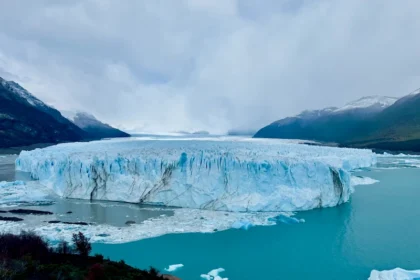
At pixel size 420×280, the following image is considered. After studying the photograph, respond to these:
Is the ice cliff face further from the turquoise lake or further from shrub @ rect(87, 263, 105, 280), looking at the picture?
shrub @ rect(87, 263, 105, 280)

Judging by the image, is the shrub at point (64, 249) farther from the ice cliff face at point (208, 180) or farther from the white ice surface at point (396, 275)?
the white ice surface at point (396, 275)

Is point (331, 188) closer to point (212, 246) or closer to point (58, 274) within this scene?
point (212, 246)

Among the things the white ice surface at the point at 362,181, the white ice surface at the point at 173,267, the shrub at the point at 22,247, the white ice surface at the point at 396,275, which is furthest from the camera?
the white ice surface at the point at 362,181

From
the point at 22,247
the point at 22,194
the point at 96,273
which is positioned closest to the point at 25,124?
the point at 22,194

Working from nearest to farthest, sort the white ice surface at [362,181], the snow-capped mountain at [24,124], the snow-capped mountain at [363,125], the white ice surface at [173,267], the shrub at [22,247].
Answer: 1. the shrub at [22,247]
2. the white ice surface at [173,267]
3. the white ice surface at [362,181]
4. the snow-capped mountain at [24,124]
5. the snow-capped mountain at [363,125]

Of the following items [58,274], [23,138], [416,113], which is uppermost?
[416,113]

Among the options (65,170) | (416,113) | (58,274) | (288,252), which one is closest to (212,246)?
(288,252)

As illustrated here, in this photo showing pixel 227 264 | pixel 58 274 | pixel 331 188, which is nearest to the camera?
pixel 58 274

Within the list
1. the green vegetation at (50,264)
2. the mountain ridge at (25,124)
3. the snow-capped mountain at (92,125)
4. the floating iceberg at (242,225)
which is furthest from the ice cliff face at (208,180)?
the snow-capped mountain at (92,125)
